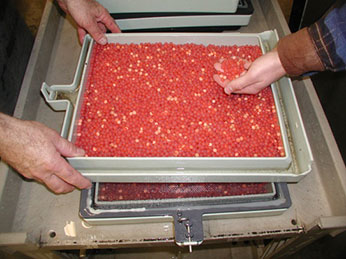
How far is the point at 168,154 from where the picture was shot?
3.41ft

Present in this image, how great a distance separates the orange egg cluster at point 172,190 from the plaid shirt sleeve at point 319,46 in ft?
1.72

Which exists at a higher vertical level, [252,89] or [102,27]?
[102,27]

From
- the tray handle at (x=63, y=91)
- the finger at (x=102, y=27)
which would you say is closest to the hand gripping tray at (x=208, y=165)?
the tray handle at (x=63, y=91)

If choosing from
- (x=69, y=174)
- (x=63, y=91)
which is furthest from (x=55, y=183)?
(x=63, y=91)

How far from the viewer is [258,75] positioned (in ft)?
3.43

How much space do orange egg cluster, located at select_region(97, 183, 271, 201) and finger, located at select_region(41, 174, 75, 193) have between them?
0.47 ft

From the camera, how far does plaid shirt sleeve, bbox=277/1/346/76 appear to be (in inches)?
33.5

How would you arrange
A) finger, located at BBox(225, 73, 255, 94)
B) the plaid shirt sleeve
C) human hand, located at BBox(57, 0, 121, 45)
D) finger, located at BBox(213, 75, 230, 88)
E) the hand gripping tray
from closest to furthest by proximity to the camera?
the plaid shirt sleeve, the hand gripping tray, finger, located at BBox(225, 73, 255, 94), finger, located at BBox(213, 75, 230, 88), human hand, located at BBox(57, 0, 121, 45)

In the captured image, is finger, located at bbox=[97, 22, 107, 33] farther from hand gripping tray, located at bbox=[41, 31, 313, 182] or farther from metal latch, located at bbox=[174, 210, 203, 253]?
metal latch, located at bbox=[174, 210, 203, 253]

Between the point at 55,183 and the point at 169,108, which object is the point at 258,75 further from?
the point at 55,183

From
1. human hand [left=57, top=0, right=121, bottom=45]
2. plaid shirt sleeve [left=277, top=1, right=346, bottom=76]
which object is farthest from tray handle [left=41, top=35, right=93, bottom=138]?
plaid shirt sleeve [left=277, top=1, right=346, bottom=76]

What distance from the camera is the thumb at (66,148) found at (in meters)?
0.94

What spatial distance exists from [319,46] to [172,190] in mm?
804

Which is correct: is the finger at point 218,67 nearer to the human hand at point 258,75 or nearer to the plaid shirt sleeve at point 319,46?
the human hand at point 258,75
